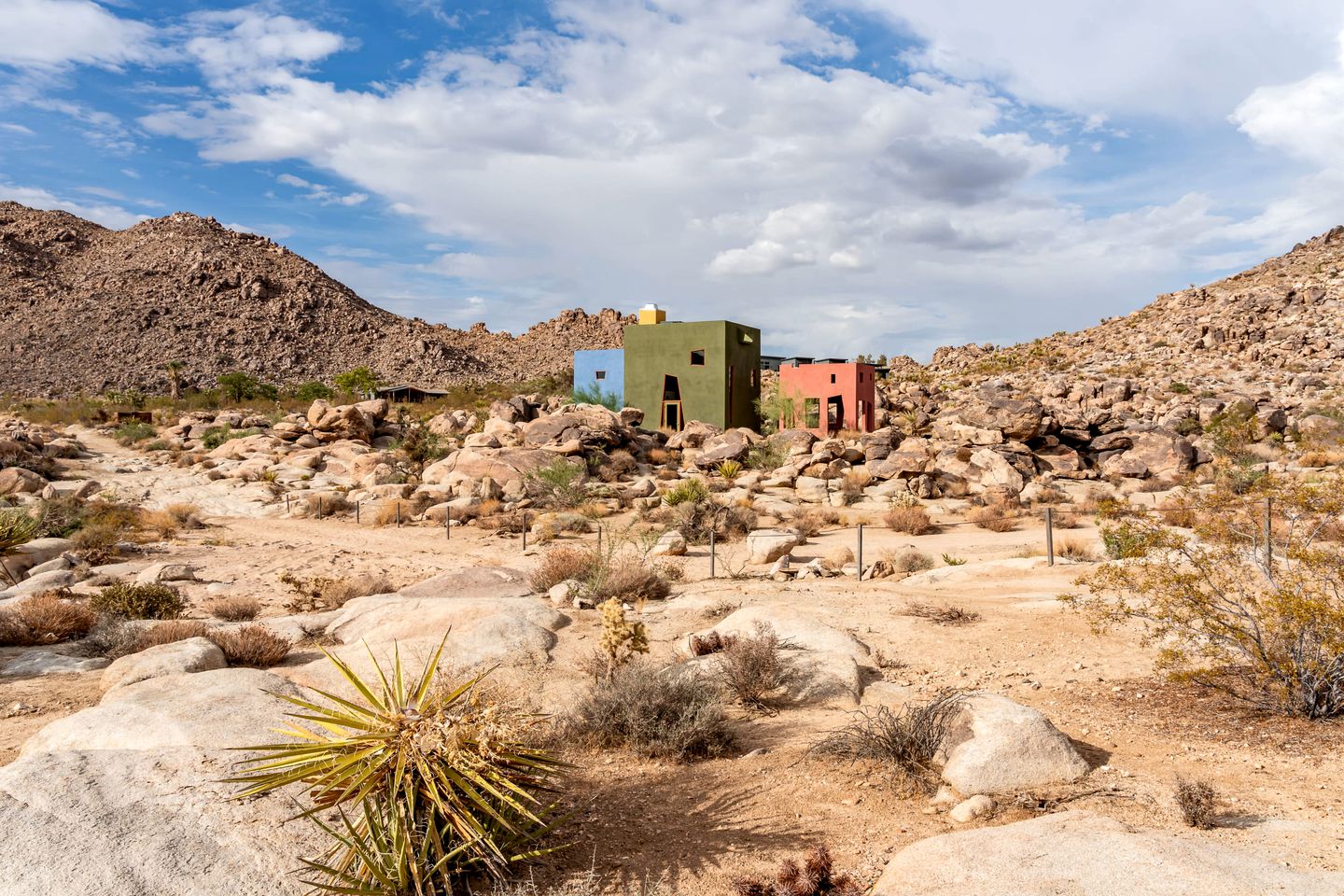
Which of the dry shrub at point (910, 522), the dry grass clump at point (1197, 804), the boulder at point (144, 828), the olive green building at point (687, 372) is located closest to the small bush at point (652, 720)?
the boulder at point (144, 828)

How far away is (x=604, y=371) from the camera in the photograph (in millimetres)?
36531

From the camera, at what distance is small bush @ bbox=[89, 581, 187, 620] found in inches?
399

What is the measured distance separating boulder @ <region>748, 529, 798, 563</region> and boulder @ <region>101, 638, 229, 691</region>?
9260 millimetres

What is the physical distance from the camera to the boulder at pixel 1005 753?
5.62 meters

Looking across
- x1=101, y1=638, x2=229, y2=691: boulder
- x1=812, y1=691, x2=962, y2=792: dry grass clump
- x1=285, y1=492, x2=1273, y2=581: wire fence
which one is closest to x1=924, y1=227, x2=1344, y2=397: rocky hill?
x1=285, y1=492, x2=1273, y2=581: wire fence

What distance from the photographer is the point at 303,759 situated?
4262 mm

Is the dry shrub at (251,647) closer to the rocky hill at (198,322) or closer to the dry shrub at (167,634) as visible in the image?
the dry shrub at (167,634)

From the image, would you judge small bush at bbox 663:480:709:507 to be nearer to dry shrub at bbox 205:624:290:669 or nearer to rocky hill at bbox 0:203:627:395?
dry shrub at bbox 205:624:290:669

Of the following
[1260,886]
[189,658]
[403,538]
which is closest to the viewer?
[1260,886]

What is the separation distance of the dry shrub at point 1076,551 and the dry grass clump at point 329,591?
11.2 meters

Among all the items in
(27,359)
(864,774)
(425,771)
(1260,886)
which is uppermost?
(27,359)

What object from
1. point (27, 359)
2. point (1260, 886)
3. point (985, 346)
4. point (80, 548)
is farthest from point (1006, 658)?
point (27, 359)

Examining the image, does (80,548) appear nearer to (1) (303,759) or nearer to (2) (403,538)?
(2) (403,538)

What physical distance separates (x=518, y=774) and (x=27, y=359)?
244ft
